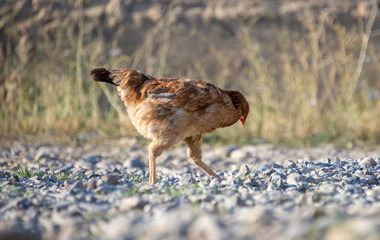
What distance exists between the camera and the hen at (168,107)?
4.64m

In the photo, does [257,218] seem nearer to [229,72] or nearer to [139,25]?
[229,72]

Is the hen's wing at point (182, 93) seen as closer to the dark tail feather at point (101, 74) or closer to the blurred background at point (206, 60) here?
the dark tail feather at point (101, 74)

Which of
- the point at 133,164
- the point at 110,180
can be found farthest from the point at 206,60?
the point at 110,180

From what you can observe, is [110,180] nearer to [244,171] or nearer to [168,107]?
[168,107]

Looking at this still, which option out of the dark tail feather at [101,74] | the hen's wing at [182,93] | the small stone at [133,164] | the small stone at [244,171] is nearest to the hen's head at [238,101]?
the hen's wing at [182,93]

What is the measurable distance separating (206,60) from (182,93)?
5.79m

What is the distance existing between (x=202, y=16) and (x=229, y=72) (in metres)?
1.71

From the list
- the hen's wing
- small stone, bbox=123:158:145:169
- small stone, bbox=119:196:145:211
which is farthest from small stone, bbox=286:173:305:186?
small stone, bbox=123:158:145:169

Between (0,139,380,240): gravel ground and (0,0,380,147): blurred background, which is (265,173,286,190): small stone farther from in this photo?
(0,0,380,147): blurred background

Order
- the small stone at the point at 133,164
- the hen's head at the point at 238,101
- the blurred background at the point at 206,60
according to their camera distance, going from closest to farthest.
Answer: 1. the hen's head at the point at 238,101
2. the small stone at the point at 133,164
3. the blurred background at the point at 206,60

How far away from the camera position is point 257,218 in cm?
257

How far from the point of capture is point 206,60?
10375 mm

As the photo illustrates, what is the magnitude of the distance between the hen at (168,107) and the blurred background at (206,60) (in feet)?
10.2

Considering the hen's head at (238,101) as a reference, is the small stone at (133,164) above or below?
below
